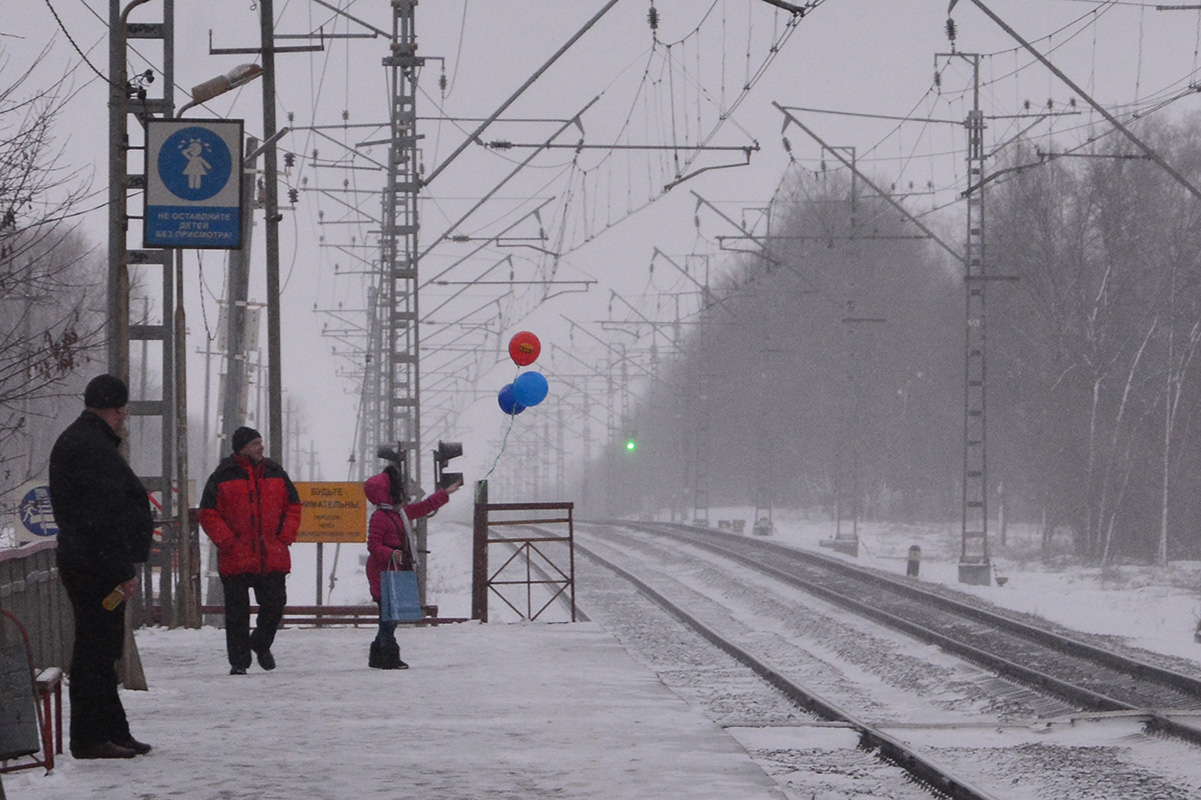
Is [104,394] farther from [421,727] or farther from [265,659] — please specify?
[265,659]

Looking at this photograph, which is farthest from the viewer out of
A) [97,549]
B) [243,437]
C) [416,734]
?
[243,437]

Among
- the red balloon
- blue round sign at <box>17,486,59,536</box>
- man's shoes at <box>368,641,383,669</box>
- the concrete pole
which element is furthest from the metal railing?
blue round sign at <box>17,486,59,536</box>

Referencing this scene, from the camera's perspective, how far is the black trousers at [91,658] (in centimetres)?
823

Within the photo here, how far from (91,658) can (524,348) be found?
36.7ft

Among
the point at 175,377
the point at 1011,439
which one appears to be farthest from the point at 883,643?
the point at 1011,439

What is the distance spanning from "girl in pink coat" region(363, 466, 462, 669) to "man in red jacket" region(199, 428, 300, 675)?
761 millimetres

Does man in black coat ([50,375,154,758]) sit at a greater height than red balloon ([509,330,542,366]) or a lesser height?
lesser

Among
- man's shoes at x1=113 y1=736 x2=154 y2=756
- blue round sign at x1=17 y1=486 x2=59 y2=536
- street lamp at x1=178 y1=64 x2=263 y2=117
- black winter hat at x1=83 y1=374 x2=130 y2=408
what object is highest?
street lamp at x1=178 y1=64 x2=263 y2=117

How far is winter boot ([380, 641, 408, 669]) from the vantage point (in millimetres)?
13086

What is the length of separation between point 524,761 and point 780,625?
45.9ft

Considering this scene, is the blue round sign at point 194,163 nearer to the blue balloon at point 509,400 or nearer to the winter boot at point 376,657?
the winter boot at point 376,657

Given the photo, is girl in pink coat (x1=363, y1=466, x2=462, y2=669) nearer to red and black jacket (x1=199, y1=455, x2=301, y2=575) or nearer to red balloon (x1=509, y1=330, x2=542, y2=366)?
red and black jacket (x1=199, y1=455, x2=301, y2=575)

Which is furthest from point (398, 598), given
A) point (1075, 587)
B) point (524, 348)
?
point (1075, 587)

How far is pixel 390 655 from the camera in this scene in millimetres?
13125
